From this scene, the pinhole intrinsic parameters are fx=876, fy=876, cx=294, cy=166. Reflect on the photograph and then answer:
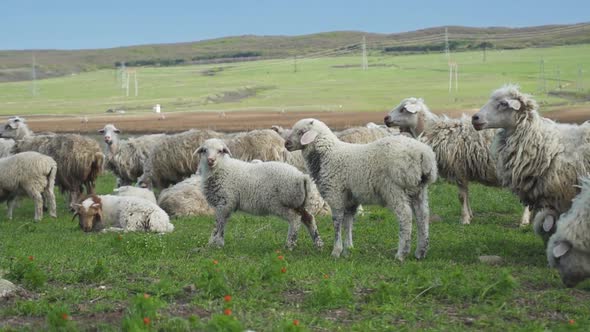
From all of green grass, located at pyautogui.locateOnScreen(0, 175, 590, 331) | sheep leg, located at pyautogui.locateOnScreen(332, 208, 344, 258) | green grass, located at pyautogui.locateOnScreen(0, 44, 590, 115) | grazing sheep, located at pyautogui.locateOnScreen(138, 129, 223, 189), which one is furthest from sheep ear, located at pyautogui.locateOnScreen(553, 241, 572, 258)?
green grass, located at pyautogui.locateOnScreen(0, 44, 590, 115)

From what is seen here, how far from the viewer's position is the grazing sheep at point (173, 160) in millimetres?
19203

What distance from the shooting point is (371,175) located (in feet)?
35.5

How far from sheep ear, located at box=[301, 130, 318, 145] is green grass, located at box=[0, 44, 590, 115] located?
43742mm

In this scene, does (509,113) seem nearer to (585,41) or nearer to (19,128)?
(19,128)

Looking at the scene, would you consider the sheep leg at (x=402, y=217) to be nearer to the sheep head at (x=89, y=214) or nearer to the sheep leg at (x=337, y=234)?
the sheep leg at (x=337, y=234)

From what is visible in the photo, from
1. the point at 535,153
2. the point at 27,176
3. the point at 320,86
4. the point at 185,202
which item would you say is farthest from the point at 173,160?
the point at 320,86

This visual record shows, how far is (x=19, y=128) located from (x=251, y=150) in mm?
7582

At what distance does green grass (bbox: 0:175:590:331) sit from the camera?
7.52 m

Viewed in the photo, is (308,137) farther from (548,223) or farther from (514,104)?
(548,223)

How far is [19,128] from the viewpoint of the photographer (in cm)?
2270

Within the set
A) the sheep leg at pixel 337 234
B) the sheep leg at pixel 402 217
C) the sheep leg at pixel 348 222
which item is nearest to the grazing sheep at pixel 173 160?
the sheep leg at pixel 348 222

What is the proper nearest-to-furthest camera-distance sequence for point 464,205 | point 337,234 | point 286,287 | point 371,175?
point 286,287 → point 371,175 → point 337,234 → point 464,205

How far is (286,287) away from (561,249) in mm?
2910

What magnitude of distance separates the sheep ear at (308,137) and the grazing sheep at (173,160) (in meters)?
7.86
